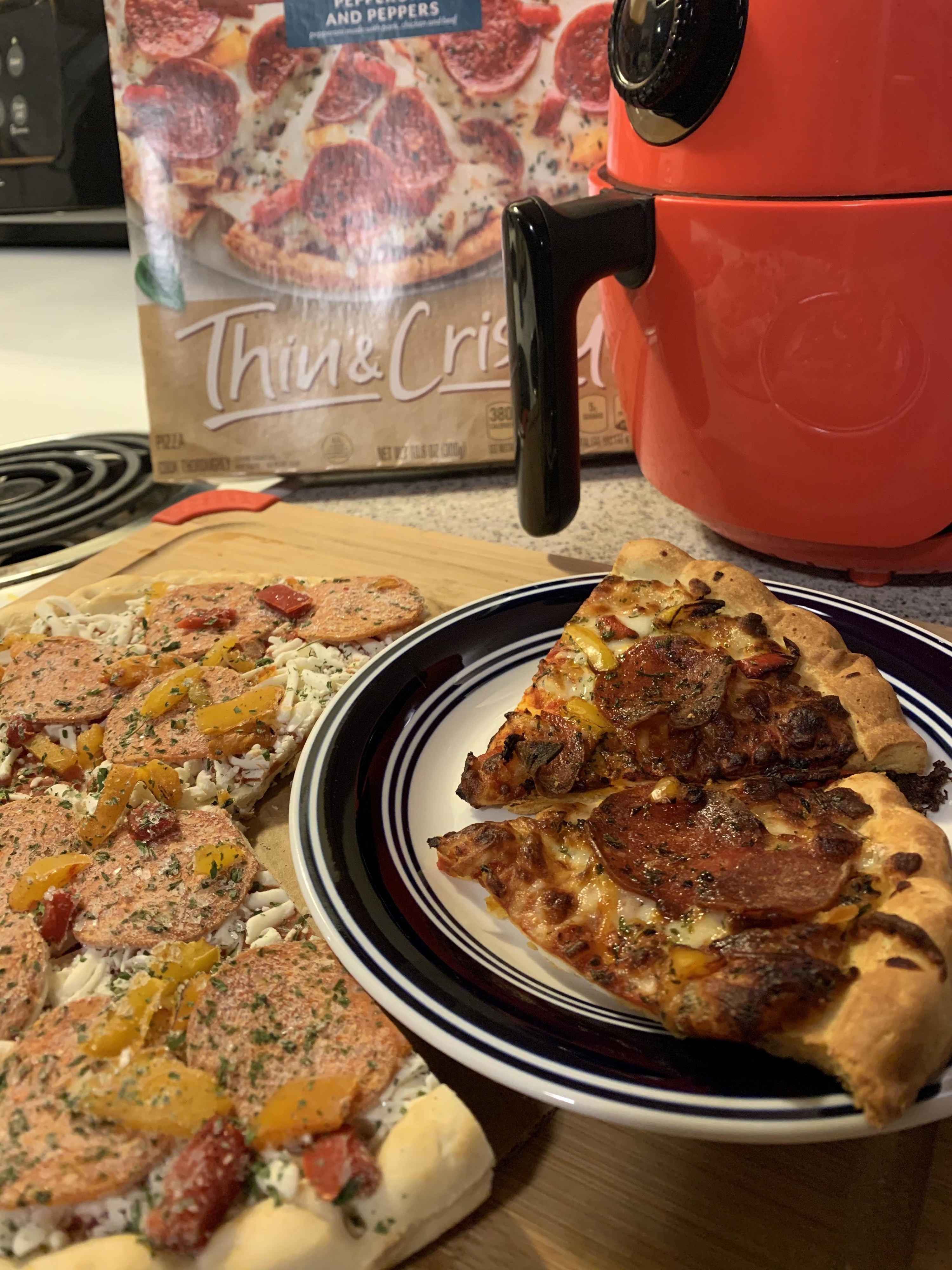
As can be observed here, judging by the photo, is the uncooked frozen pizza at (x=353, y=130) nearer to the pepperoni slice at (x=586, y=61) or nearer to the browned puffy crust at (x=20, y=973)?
the pepperoni slice at (x=586, y=61)

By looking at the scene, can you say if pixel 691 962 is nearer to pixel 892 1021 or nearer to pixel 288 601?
pixel 892 1021

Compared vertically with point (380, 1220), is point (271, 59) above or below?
above

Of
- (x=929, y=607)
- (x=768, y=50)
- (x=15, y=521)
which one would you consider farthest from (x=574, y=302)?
(x=15, y=521)

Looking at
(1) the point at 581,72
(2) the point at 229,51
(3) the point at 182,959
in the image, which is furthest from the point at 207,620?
(1) the point at 581,72

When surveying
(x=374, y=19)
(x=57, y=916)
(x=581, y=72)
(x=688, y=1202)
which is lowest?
(x=688, y=1202)

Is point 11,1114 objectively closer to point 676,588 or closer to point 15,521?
point 676,588

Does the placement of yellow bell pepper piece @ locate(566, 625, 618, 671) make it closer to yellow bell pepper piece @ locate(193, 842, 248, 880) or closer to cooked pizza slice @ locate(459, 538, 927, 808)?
cooked pizza slice @ locate(459, 538, 927, 808)
